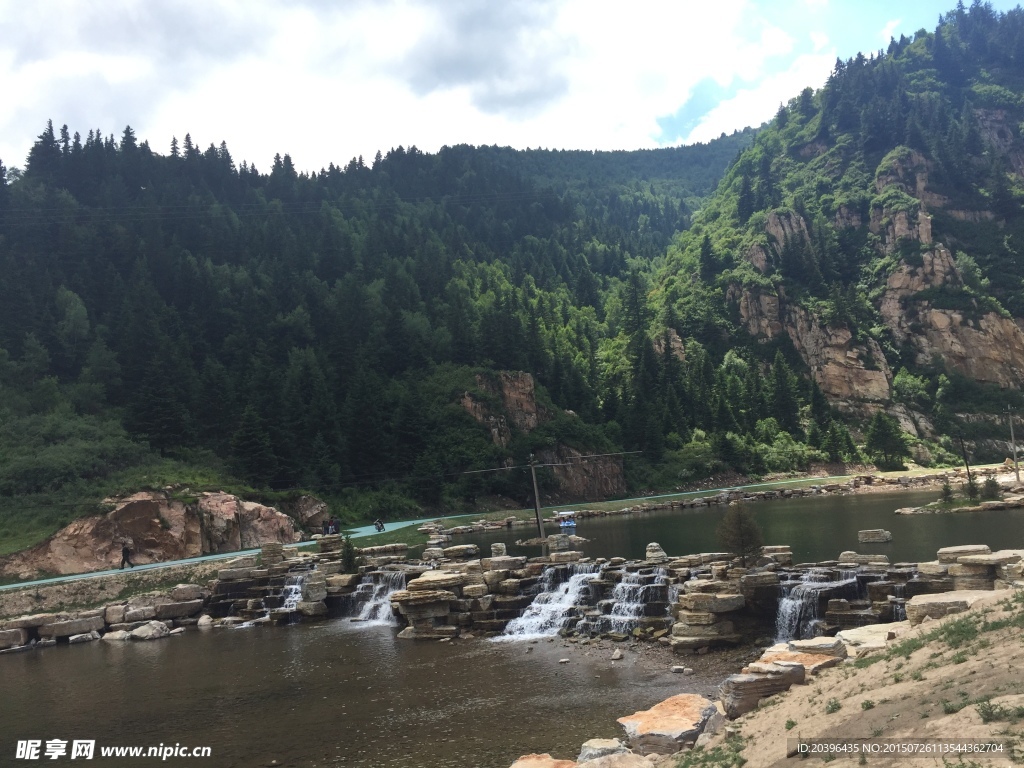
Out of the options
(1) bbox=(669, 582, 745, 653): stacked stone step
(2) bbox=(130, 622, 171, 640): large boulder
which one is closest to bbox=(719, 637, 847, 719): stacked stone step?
(1) bbox=(669, 582, 745, 653): stacked stone step

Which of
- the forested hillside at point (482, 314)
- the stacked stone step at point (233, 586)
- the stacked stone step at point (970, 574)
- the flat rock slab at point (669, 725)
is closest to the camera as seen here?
the flat rock slab at point (669, 725)

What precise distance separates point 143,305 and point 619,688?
85788 mm

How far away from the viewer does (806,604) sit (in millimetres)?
24844

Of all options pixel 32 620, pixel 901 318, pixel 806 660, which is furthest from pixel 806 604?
pixel 901 318

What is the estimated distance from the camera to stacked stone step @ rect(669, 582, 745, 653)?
24.0 m

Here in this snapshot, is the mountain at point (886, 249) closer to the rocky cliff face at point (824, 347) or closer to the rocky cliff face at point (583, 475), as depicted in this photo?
the rocky cliff face at point (824, 347)

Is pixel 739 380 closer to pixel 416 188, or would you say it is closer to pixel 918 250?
pixel 918 250

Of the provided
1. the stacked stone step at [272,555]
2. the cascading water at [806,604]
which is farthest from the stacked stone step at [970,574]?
the stacked stone step at [272,555]

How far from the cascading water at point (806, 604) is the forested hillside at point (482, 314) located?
43.2 metres

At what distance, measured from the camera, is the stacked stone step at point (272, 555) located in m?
42.8

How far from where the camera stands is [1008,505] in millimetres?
53062

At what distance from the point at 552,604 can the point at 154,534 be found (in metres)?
29.9

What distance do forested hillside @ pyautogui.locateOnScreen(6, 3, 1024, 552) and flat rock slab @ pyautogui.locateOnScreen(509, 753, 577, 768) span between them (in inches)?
1694

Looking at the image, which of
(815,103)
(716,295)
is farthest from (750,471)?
(815,103)
